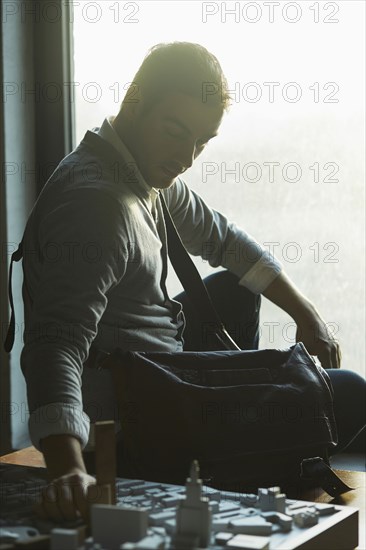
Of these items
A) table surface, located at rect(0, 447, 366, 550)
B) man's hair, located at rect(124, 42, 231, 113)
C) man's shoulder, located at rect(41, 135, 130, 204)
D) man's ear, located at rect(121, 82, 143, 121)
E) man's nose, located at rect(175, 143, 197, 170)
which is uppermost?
man's hair, located at rect(124, 42, 231, 113)

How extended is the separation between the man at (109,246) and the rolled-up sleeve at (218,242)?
17 centimetres

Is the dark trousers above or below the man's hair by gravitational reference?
below

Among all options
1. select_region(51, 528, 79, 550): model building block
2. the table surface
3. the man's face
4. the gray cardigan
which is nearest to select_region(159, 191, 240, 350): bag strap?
the gray cardigan

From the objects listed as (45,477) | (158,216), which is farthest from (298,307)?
(45,477)

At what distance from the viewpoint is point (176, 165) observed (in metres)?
1.38

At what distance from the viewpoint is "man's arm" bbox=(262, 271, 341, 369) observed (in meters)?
1.65

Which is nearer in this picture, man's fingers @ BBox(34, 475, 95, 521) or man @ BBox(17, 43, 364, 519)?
man's fingers @ BBox(34, 475, 95, 521)

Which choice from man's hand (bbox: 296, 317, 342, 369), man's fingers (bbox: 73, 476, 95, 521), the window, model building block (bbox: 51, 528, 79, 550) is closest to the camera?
model building block (bbox: 51, 528, 79, 550)

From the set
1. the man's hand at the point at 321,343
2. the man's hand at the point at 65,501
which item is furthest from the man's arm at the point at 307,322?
the man's hand at the point at 65,501

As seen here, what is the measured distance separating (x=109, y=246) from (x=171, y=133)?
0.79 ft

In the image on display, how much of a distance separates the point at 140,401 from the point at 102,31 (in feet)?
4.39

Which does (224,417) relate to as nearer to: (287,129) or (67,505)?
(67,505)

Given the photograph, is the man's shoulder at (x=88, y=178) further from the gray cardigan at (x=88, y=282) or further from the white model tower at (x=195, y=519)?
the white model tower at (x=195, y=519)

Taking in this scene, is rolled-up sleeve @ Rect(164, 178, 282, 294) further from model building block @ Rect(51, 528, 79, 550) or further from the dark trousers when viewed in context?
model building block @ Rect(51, 528, 79, 550)
